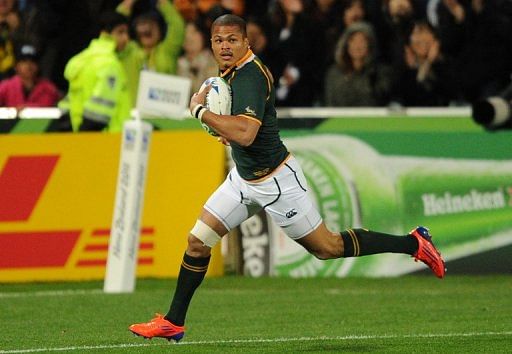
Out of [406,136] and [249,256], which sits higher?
[406,136]

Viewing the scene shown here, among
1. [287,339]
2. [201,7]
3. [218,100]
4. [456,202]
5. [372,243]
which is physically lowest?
[456,202]

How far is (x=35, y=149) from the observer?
15289 millimetres

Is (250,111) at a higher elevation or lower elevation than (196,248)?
higher

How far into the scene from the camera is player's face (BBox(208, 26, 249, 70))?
380 inches

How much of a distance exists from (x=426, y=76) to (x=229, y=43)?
812cm

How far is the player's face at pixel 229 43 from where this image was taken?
964cm

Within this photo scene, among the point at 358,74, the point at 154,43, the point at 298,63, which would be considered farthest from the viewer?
the point at 298,63

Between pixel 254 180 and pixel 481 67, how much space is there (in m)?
7.98

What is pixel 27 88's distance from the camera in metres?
17.3

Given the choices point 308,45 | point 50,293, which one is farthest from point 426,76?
point 50,293

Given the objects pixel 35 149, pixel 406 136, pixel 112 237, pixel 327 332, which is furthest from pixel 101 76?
pixel 327 332

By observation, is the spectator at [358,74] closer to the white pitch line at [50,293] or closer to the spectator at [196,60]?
the spectator at [196,60]

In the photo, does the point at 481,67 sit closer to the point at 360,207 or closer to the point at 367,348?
the point at 360,207

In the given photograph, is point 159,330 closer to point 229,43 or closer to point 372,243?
point 372,243
